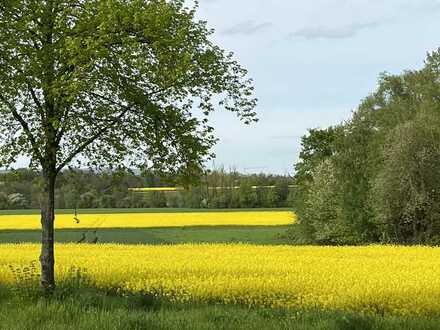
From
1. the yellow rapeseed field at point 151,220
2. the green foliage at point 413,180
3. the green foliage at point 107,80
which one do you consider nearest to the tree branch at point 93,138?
the green foliage at point 107,80

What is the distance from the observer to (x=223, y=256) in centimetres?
2367

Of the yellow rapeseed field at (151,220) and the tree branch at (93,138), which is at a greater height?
the tree branch at (93,138)

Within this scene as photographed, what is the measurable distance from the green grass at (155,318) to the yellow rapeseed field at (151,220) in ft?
155

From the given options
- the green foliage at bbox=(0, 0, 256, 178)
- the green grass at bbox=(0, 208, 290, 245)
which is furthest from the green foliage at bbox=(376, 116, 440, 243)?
the green foliage at bbox=(0, 0, 256, 178)

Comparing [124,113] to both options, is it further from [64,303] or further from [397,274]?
[397,274]

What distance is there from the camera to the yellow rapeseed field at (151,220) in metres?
62.3

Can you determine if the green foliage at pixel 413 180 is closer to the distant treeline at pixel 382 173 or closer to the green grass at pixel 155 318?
the distant treeline at pixel 382 173

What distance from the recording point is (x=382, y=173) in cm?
3891

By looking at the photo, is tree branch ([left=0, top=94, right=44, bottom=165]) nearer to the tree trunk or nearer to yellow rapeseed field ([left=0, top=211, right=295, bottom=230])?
the tree trunk

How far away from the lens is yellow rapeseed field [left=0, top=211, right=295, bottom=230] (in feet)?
204

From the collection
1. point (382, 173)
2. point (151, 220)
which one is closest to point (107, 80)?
point (382, 173)

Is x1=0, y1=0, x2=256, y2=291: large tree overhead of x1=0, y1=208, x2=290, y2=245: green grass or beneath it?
overhead

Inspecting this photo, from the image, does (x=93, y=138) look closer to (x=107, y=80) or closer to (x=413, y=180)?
(x=107, y=80)

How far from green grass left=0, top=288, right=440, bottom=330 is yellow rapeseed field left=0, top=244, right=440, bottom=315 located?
1854 mm
